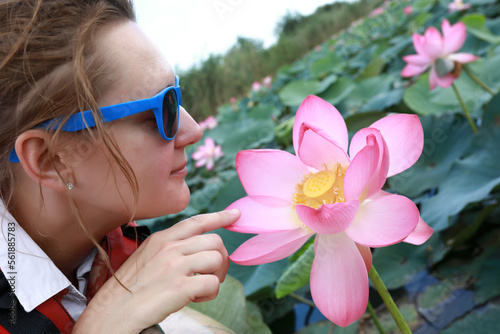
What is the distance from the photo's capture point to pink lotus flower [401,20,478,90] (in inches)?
50.4

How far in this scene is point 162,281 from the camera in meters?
0.56

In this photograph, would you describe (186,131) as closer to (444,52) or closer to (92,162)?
(92,162)

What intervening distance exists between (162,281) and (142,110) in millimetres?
233

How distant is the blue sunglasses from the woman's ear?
0.05 ft

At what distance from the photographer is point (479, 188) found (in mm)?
914

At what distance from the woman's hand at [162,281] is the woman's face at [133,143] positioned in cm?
8

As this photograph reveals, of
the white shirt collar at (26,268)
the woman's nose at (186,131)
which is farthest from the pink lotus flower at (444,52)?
the white shirt collar at (26,268)

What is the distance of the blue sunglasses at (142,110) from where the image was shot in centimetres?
59

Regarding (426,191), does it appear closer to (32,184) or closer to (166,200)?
(166,200)

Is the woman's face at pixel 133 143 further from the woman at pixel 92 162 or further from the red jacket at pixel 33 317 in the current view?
the red jacket at pixel 33 317

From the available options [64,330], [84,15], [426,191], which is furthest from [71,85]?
[426,191]

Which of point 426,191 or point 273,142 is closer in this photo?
point 426,191

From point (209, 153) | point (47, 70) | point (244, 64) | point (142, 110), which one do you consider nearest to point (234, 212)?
point (142, 110)

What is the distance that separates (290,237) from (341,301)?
0.30 ft
